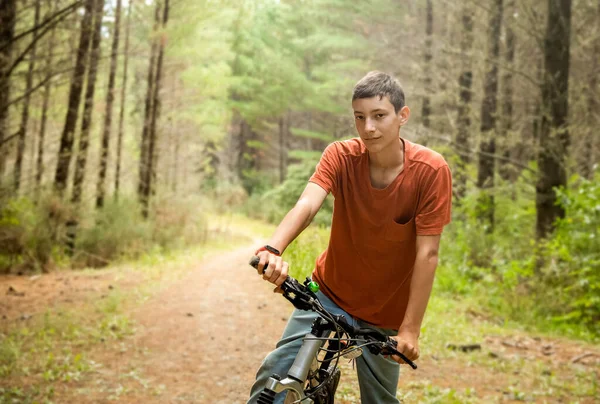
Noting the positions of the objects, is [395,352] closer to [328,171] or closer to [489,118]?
[328,171]

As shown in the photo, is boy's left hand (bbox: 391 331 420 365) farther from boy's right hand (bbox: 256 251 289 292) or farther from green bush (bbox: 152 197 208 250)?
green bush (bbox: 152 197 208 250)

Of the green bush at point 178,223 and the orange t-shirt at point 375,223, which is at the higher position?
the orange t-shirt at point 375,223

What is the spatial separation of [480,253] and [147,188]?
37.3ft

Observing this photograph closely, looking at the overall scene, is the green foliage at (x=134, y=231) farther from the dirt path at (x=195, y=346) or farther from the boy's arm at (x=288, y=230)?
the boy's arm at (x=288, y=230)

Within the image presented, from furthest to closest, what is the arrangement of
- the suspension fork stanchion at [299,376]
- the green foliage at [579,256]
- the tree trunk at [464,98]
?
the tree trunk at [464,98]
the green foliage at [579,256]
the suspension fork stanchion at [299,376]

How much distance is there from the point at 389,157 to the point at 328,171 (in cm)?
35

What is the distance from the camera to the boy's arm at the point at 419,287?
9.02 feet

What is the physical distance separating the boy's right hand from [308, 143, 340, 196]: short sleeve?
2.83 ft

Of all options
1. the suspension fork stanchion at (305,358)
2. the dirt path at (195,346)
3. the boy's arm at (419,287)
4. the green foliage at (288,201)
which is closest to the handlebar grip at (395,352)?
the boy's arm at (419,287)

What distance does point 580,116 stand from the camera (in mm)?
17812

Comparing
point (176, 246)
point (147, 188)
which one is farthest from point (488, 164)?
point (147, 188)

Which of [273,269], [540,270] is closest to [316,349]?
[273,269]

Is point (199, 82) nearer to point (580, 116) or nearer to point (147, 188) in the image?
point (147, 188)

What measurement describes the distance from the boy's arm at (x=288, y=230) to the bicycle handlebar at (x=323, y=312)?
0.05 m
